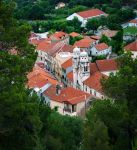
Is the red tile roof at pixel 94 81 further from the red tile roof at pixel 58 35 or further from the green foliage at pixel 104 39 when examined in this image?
the red tile roof at pixel 58 35

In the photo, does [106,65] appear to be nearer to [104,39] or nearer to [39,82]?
[39,82]

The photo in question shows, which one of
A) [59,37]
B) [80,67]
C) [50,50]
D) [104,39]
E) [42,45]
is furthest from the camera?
[59,37]

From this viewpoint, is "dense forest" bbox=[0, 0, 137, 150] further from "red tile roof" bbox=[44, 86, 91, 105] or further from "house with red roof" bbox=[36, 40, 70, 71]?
"house with red roof" bbox=[36, 40, 70, 71]

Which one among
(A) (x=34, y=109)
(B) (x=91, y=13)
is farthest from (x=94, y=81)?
(B) (x=91, y=13)

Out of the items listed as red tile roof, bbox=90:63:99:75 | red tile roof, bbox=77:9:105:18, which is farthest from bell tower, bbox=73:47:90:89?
red tile roof, bbox=77:9:105:18

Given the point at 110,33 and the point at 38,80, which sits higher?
the point at 38,80

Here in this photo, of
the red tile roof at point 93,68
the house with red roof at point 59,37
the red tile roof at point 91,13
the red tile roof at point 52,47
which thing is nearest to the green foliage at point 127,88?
the red tile roof at point 93,68
